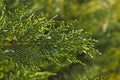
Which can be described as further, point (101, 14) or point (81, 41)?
point (101, 14)

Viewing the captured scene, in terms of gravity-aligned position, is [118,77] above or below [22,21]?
above

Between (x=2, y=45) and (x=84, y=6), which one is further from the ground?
(x=84, y=6)

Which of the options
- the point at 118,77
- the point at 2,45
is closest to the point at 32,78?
the point at 2,45

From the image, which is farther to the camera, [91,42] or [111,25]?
[111,25]

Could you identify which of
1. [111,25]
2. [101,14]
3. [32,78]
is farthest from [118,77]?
[32,78]

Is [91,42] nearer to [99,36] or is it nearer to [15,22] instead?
[15,22]

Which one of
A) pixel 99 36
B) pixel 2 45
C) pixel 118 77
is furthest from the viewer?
pixel 118 77

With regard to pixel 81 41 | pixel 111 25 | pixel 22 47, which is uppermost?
pixel 111 25

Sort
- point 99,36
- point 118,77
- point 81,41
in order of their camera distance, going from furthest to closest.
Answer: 1. point 118,77
2. point 99,36
3. point 81,41

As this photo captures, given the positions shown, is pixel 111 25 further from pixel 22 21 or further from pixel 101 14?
pixel 22 21
